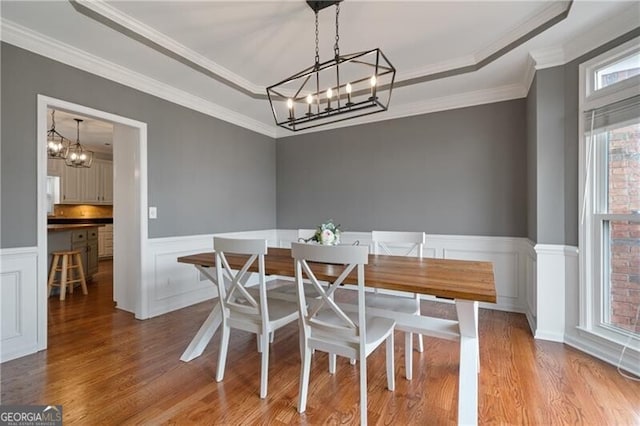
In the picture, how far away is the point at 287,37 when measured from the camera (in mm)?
2561

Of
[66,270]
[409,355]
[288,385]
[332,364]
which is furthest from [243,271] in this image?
[66,270]

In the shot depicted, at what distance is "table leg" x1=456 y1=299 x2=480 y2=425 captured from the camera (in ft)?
4.82

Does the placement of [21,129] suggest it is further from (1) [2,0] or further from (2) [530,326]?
(2) [530,326]

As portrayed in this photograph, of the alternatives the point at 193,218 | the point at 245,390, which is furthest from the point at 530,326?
the point at 193,218

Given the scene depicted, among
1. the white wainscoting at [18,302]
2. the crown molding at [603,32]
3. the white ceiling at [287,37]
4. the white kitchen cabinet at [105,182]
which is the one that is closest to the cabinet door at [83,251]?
the white wainscoting at [18,302]

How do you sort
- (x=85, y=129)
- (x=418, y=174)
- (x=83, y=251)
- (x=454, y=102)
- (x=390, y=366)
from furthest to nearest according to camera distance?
(x=85, y=129), (x=83, y=251), (x=418, y=174), (x=454, y=102), (x=390, y=366)

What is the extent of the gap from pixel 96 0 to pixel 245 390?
288 cm

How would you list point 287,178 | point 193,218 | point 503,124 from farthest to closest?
point 287,178, point 193,218, point 503,124

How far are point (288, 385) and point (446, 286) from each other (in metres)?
1.23

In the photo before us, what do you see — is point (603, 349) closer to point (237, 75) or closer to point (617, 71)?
point (617, 71)

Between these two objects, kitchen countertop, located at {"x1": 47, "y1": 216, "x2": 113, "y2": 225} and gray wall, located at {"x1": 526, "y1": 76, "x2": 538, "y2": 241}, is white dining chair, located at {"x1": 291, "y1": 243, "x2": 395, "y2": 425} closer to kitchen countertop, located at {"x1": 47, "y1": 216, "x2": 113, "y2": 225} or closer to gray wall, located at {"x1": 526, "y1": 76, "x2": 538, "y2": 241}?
gray wall, located at {"x1": 526, "y1": 76, "x2": 538, "y2": 241}

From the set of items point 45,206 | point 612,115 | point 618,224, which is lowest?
point 618,224

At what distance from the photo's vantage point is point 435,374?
6.70 feet

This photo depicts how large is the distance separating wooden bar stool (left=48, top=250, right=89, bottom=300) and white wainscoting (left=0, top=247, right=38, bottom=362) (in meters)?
1.68
